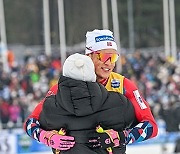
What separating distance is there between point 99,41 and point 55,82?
45.3 feet

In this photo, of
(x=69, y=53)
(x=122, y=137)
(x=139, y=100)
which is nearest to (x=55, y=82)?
(x=69, y=53)

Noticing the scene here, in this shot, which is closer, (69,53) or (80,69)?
(80,69)

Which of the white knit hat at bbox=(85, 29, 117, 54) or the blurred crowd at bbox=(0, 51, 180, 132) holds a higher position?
the white knit hat at bbox=(85, 29, 117, 54)

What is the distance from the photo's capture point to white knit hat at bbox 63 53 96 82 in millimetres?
3455

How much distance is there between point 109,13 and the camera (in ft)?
120

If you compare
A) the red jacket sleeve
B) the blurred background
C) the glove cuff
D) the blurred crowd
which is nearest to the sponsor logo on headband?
the red jacket sleeve

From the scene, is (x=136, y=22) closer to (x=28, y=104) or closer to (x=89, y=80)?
(x=28, y=104)

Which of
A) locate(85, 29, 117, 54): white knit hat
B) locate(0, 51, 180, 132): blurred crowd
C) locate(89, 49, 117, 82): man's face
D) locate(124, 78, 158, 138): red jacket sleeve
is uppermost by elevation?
locate(85, 29, 117, 54): white knit hat

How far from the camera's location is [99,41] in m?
3.80

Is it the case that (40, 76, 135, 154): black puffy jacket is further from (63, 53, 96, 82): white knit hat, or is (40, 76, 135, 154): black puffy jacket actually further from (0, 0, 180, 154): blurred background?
(0, 0, 180, 154): blurred background

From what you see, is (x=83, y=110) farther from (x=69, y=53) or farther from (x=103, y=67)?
(x=69, y=53)

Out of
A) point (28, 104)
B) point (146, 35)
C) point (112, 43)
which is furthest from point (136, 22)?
point (112, 43)

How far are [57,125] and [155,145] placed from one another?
10232 mm

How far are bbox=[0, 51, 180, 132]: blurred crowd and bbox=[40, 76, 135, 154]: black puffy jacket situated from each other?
364 inches
